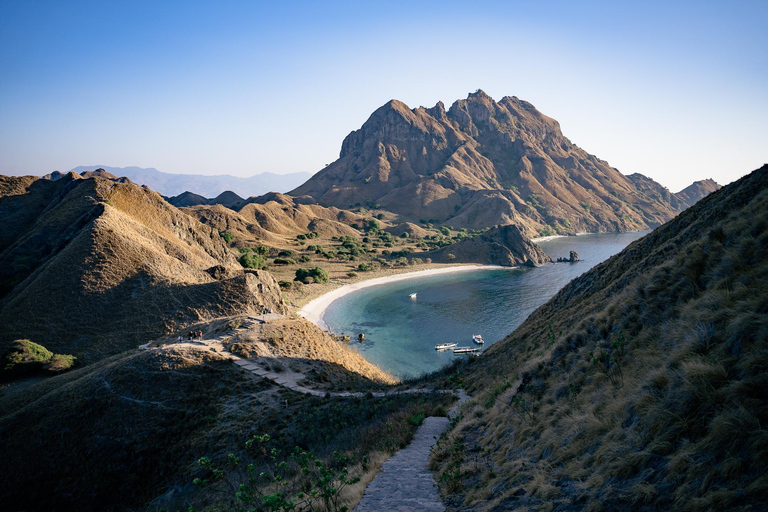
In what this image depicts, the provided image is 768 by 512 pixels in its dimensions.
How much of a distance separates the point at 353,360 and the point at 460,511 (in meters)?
27.6

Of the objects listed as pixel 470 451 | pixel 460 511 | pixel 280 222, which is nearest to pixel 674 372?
pixel 460 511

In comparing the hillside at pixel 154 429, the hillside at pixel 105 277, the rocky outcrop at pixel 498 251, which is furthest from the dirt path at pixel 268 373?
the rocky outcrop at pixel 498 251

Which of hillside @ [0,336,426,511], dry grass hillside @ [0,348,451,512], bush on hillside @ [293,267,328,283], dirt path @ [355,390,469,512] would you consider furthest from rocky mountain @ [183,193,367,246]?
dirt path @ [355,390,469,512]

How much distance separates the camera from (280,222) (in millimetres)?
134750

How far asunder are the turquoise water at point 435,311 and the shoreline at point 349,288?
1.61 meters

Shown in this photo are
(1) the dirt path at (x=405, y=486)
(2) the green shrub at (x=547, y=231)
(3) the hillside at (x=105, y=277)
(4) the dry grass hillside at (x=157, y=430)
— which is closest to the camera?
(1) the dirt path at (x=405, y=486)

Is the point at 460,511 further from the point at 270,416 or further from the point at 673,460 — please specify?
the point at 270,416

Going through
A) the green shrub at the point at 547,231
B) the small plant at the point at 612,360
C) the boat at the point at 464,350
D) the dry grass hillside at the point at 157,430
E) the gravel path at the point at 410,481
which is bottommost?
the boat at the point at 464,350

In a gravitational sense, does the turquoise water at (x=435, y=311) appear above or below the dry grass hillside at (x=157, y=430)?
below

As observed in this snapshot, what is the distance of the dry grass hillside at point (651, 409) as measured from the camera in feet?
16.1

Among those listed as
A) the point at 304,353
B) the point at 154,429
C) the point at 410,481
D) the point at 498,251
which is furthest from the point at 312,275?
the point at 410,481

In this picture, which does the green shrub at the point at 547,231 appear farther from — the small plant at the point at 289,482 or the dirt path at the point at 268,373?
the small plant at the point at 289,482

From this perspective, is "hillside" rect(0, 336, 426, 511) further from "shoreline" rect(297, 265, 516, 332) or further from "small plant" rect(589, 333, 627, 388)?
"shoreline" rect(297, 265, 516, 332)

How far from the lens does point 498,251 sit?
377 feet
